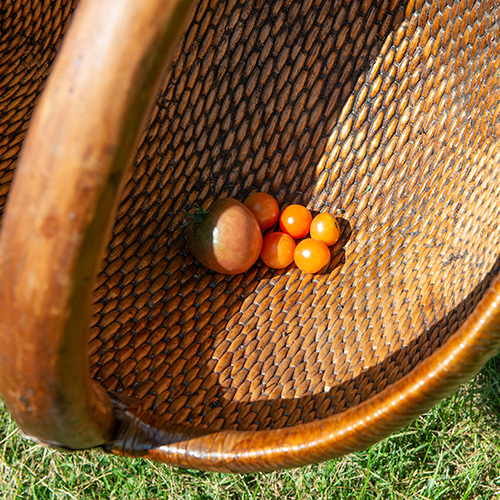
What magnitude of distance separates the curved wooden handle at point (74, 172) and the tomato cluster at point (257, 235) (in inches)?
21.5

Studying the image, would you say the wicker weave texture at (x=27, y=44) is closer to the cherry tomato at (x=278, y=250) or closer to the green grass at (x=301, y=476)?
the cherry tomato at (x=278, y=250)

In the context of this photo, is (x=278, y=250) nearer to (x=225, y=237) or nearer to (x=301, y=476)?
(x=225, y=237)

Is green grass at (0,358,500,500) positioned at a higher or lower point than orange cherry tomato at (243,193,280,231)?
lower

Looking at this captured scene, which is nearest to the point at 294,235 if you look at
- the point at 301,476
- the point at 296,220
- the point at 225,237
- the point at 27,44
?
the point at 296,220

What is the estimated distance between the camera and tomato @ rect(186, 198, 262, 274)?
1.09 m

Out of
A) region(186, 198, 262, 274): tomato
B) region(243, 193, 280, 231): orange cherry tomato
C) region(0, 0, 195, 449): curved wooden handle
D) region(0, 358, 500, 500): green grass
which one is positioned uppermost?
region(0, 0, 195, 449): curved wooden handle

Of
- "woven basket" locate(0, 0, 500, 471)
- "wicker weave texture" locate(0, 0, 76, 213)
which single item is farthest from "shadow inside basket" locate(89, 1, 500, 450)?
"wicker weave texture" locate(0, 0, 76, 213)

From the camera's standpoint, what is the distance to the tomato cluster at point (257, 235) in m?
1.09

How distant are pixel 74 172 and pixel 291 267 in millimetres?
763

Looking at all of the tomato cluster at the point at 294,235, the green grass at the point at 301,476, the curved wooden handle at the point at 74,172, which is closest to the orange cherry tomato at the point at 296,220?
the tomato cluster at the point at 294,235

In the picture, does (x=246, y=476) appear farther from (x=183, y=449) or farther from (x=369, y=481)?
(x=183, y=449)

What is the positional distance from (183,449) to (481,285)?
1.80ft

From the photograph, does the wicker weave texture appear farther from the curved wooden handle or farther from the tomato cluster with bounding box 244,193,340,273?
the curved wooden handle

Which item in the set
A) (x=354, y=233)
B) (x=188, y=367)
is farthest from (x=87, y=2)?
(x=354, y=233)
